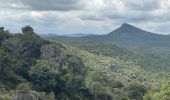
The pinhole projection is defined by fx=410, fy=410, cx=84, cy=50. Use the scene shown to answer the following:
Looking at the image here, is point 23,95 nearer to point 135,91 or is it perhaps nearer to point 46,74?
point 46,74

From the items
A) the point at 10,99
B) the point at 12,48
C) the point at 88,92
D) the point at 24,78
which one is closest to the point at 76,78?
the point at 88,92

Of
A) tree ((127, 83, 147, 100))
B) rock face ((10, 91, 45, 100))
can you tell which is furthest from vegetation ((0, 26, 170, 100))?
rock face ((10, 91, 45, 100))

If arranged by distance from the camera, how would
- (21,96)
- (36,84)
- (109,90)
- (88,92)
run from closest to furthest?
(21,96), (36,84), (88,92), (109,90)

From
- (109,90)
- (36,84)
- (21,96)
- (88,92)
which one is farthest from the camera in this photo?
(109,90)

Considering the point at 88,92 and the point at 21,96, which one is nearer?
the point at 21,96

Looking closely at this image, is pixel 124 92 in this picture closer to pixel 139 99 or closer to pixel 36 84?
pixel 139 99

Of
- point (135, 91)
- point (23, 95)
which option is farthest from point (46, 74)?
point (135, 91)

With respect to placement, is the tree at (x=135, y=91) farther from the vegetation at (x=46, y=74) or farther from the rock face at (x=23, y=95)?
the rock face at (x=23, y=95)

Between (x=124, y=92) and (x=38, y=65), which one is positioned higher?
(x=38, y=65)

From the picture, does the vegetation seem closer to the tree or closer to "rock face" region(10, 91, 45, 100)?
the tree

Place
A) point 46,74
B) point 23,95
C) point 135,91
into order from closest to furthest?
1. point 23,95
2. point 46,74
3. point 135,91

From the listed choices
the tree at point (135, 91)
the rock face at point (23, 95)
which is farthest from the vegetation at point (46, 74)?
the rock face at point (23, 95)
